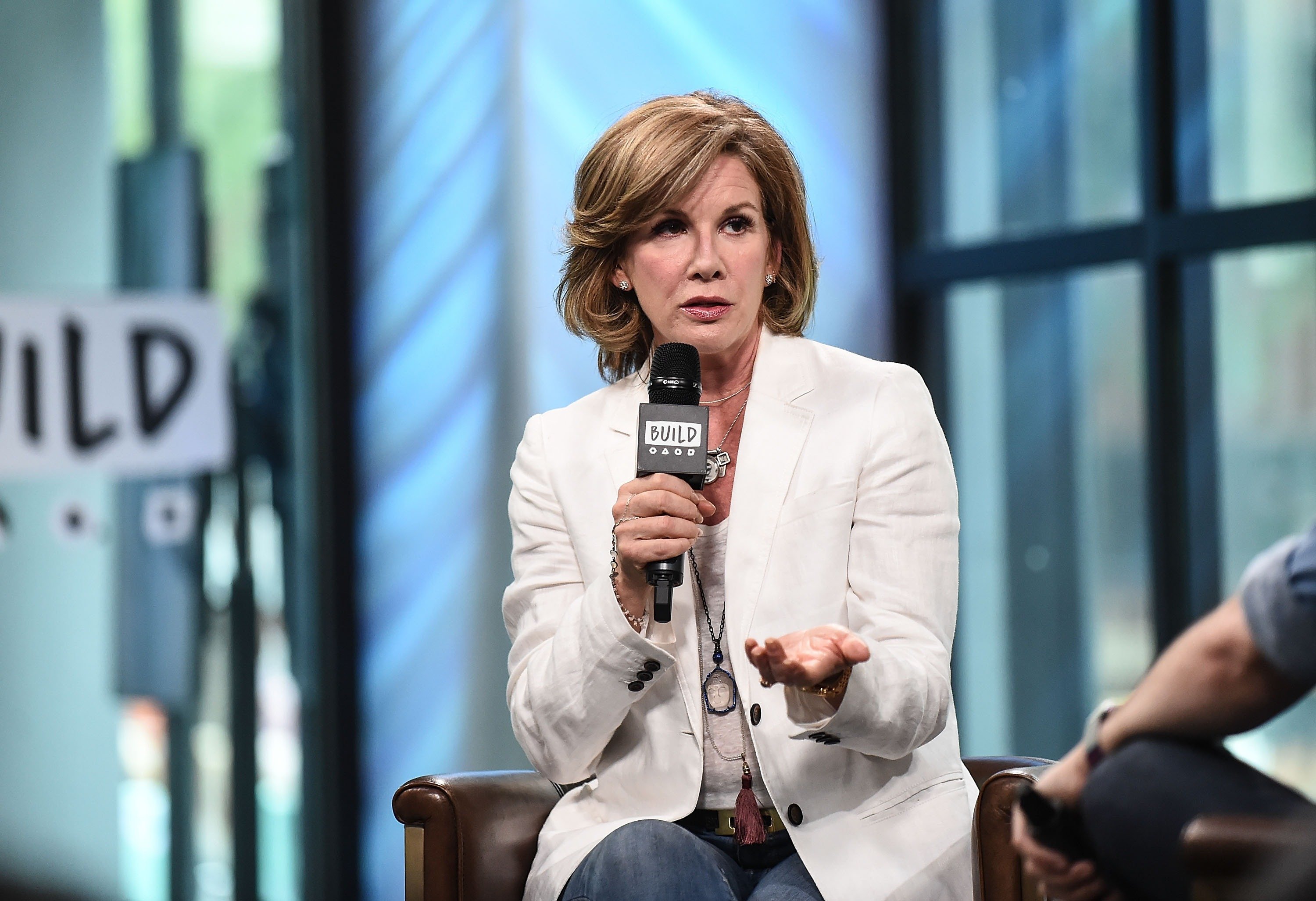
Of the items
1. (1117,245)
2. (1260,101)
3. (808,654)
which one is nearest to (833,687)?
(808,654)

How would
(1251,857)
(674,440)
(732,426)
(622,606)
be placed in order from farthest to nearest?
(732,426)
(622,606)
(674,440)
(1251,857)

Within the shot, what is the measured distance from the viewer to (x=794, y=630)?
1.68m

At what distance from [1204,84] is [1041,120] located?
0.57 m

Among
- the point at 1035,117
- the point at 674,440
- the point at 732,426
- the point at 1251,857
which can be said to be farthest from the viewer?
the point at 1035,117

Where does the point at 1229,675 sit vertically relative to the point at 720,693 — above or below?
above

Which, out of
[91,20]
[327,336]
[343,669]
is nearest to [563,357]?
[327,336]

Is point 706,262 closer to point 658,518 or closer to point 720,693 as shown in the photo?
point 658,518

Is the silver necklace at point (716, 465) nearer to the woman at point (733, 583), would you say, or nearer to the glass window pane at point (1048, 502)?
the woman at point (733, 583)

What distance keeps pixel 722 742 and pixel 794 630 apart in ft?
0.54

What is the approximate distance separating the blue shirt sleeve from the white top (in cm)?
83

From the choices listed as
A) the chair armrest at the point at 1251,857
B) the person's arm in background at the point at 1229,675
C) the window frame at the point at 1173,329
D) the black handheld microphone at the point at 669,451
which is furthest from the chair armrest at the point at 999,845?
the window frame at the point at 1173,329

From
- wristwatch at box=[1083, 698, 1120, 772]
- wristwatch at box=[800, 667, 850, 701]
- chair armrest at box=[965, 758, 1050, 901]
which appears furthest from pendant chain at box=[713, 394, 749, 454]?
wristwatch at box=[1083, 698, 1120, 772]

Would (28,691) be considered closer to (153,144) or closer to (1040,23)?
(153,144)

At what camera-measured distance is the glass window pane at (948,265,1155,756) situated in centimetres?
342
